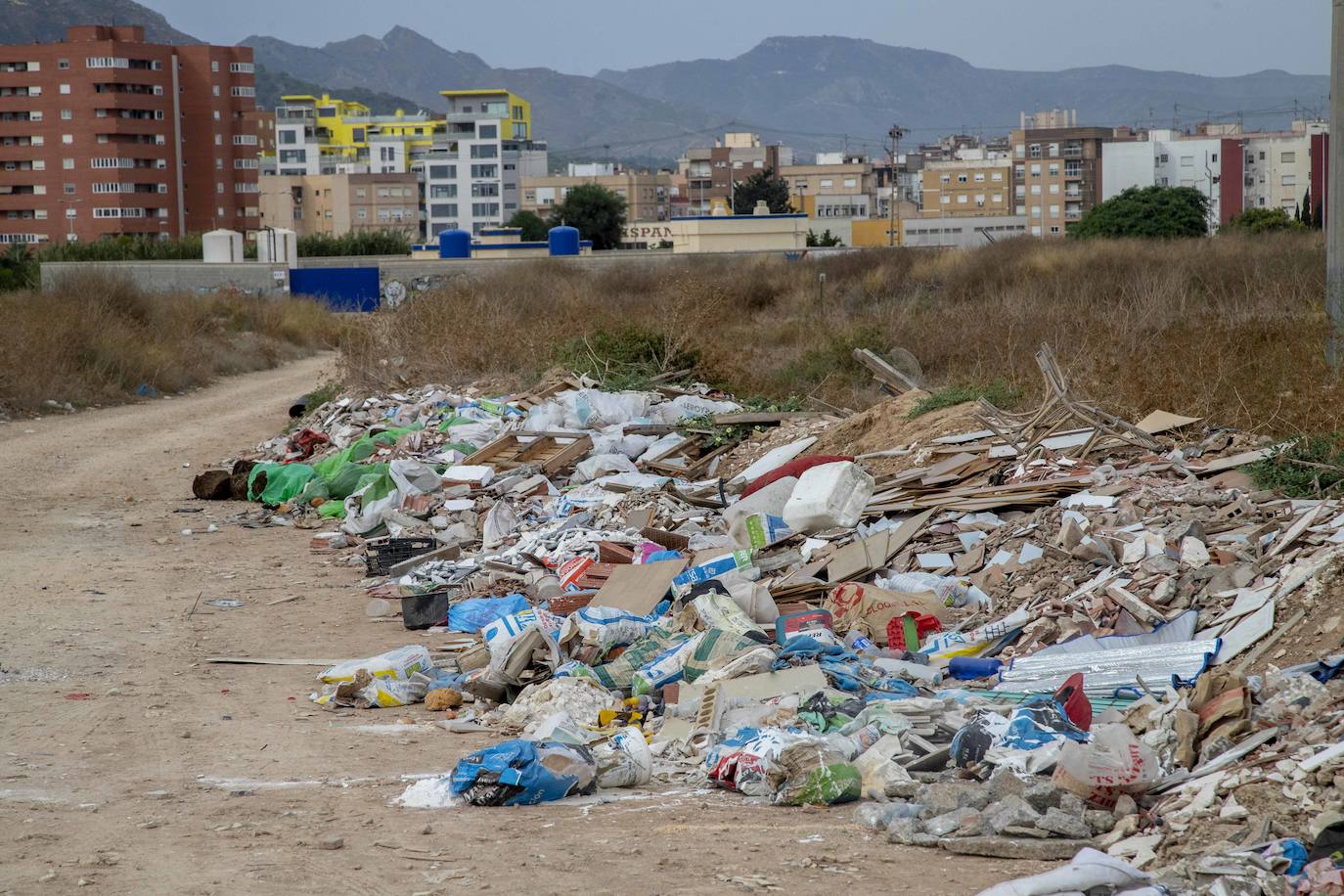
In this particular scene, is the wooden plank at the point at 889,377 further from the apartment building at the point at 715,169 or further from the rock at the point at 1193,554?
the apartment building at the point at 715,169

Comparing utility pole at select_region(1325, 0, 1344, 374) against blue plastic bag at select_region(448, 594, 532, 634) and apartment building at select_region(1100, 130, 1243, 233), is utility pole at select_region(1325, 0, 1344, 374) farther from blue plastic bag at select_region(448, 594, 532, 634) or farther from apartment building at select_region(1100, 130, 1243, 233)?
apartment building at select_region(1100, 130, 1243, 233)

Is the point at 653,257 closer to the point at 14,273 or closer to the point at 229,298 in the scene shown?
the point at 229,298

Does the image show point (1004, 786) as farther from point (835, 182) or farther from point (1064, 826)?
point (835, 182)

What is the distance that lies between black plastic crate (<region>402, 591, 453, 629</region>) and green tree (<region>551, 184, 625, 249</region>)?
65374 millimetres

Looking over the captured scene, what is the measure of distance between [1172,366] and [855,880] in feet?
25.4

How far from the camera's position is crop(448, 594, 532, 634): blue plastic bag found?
26.9ft

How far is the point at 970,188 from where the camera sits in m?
121

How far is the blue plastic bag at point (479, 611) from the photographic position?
26.9 feet

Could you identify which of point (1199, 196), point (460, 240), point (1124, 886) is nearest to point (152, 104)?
point (460, 240)

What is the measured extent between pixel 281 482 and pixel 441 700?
269 inches

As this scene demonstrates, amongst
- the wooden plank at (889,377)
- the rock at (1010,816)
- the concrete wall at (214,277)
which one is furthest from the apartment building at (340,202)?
the rock at (1010,816)

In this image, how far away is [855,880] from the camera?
4020 millimetres

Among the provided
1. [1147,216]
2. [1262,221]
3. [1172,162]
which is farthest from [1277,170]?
[1262,221]

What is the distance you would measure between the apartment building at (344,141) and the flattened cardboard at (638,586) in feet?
424
